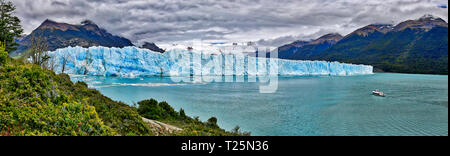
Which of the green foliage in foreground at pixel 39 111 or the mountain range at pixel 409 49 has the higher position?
the mountain range at pixel 409 49

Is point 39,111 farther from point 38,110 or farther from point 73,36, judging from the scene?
point 73,36

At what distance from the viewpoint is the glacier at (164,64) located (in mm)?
41281

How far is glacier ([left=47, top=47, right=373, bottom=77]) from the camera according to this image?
135 feet

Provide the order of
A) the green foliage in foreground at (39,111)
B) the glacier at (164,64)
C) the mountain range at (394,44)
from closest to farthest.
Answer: the green foliage in foreground at (39,111), the glacier at (164,64), the mountain range at (394,44)

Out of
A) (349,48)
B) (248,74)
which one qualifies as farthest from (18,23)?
(349,48)

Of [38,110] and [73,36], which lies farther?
[73,36]

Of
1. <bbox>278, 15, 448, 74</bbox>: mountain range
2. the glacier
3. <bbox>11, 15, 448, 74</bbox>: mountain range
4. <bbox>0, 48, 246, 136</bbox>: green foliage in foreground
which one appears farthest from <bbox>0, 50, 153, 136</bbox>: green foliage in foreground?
<bbox>278, 15, 448, 74</bbox>: mountain range

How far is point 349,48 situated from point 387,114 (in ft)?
470

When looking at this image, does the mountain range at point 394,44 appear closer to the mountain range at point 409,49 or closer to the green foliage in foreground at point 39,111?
the mountain range at point 409,49

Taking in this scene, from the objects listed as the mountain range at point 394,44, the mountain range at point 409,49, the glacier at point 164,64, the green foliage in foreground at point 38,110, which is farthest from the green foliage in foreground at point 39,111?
the mountain range at point 409,49

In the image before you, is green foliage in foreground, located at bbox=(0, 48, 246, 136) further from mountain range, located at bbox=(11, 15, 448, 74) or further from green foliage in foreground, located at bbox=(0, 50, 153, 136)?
mountain range, located at bbox=(11, 15, 448, 74)

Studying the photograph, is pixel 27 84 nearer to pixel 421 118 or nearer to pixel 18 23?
pixel 18 23

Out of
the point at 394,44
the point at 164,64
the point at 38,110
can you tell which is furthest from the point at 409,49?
the point at 38,110

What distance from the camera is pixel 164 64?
45625 mm
